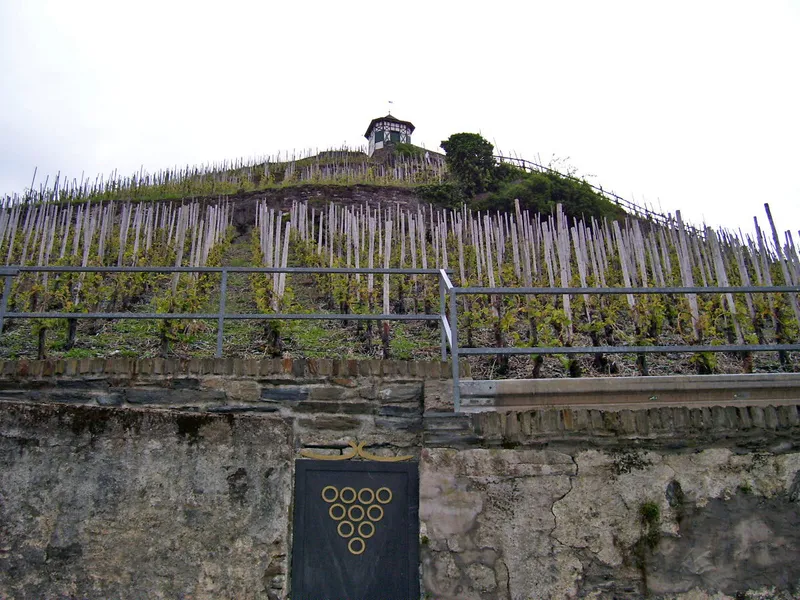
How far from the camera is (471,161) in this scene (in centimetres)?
2062

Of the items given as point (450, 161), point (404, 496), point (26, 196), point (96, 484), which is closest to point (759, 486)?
point (404, 496)

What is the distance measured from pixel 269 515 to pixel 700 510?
2.34 metres

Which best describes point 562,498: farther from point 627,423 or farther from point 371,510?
point 371,510

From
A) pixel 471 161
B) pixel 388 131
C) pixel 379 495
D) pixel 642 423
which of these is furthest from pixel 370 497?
pixel 388 131

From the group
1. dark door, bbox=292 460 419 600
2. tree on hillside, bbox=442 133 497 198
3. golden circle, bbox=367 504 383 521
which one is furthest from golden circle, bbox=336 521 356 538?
tree on hillside, bbox=442 133 497 198

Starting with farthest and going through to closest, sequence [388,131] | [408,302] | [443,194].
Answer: [388,131], [443,194], [408,302]

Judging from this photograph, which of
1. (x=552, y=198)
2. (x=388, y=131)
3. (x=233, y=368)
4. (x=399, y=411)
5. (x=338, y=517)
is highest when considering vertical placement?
(x=388, y=131)

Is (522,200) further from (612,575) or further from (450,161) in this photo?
(612,575)

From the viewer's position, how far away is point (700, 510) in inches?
139

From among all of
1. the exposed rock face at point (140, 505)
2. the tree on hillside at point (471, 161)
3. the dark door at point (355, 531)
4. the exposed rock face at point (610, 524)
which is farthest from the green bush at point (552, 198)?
the exposed rock face at point (140, 505)

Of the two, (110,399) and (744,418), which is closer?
(744,418)

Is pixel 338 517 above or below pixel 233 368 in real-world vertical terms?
below

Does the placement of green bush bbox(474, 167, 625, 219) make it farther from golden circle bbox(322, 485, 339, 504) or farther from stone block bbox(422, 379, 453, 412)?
golden circle bbox(322, 485, 339, 504)

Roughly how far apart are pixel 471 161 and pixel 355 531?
18115 millimetres
